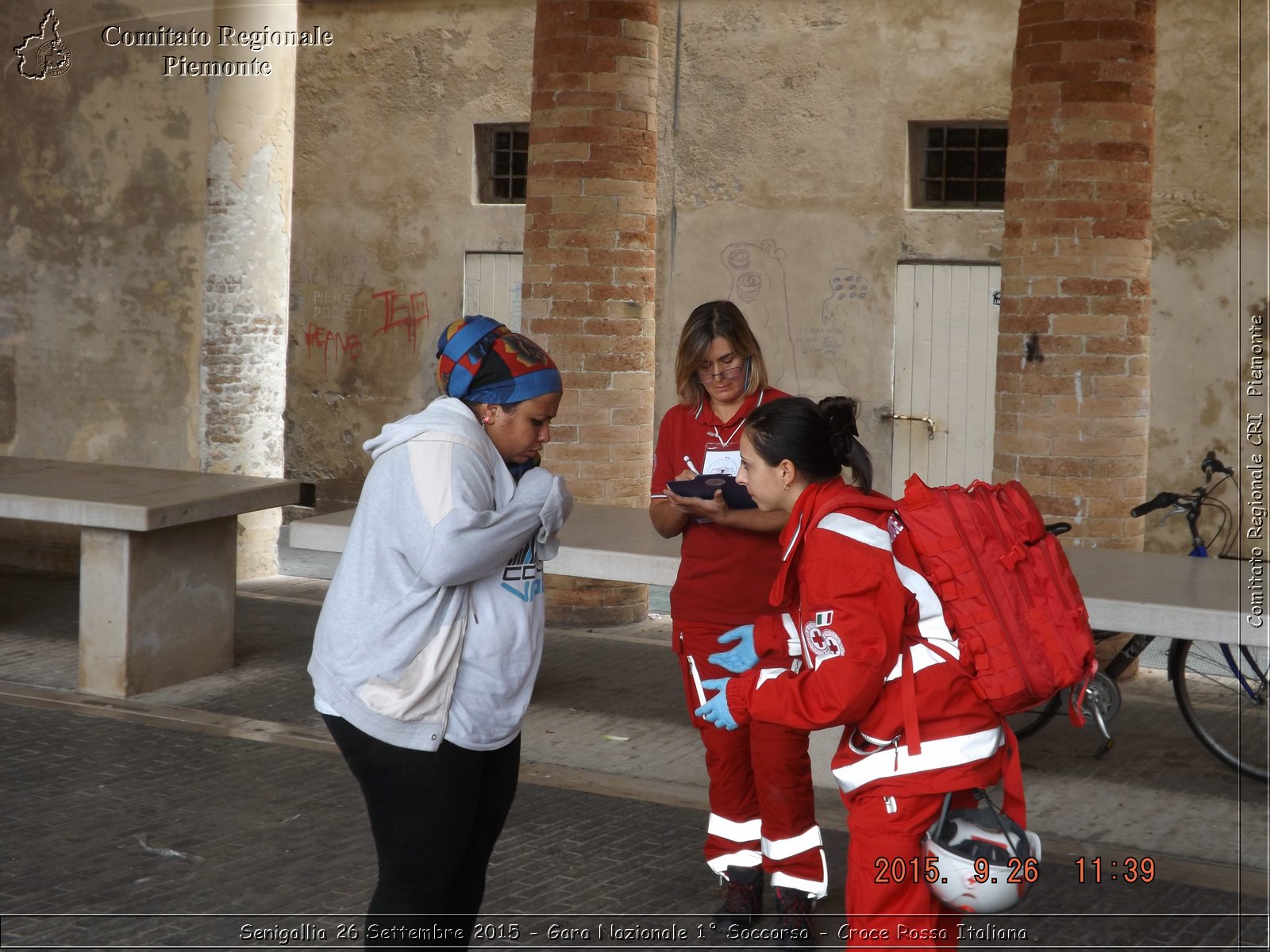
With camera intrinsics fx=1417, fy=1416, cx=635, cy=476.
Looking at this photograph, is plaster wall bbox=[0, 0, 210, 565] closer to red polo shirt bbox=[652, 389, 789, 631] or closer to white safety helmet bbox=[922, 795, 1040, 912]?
red polo shirt bbox=[652, 389, 789, 631]

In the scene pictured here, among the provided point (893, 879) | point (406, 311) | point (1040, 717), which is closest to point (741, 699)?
point (893, 879)

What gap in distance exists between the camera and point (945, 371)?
36.4 feet

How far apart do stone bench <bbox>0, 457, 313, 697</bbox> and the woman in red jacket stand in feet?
14.0

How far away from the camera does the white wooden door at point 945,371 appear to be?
10.9 m

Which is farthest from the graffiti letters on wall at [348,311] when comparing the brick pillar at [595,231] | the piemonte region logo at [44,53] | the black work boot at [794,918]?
the black work boot at [794,918]

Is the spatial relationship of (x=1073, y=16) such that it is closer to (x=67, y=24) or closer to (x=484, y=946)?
(x=484, y=946)

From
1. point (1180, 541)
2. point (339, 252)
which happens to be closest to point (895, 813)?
point (1180, 541)

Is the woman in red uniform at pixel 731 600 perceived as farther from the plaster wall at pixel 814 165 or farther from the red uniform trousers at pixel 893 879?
the plaster wall at pixel 814 165

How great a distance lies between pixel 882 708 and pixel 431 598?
95cm

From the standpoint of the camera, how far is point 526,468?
316 centimetres

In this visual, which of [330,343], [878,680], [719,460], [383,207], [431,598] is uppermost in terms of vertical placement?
[383,207]

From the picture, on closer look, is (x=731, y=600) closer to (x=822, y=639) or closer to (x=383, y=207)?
(x=822, y=639)

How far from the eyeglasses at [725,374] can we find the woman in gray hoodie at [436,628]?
136cm

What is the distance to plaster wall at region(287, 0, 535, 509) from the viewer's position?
1250cm
